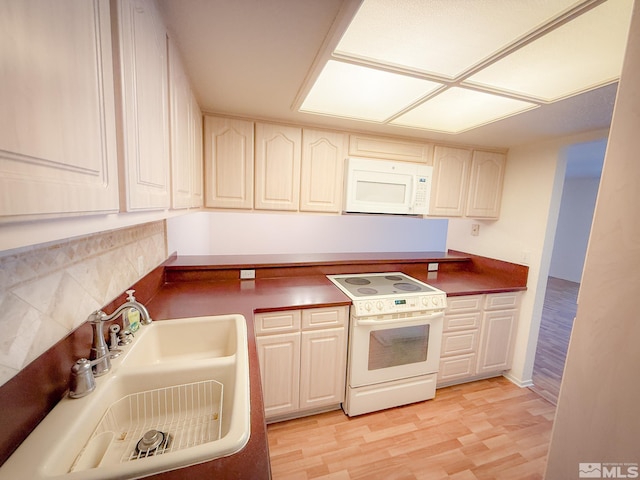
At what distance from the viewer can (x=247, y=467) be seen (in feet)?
1.86

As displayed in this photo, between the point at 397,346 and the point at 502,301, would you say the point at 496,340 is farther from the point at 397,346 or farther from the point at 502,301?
the point at 397,346

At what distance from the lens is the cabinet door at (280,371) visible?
1.60 metres

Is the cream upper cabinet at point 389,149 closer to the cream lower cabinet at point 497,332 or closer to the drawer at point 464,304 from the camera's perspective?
the drawer at point 464,304

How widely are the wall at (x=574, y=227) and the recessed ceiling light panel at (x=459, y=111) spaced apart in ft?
18.0

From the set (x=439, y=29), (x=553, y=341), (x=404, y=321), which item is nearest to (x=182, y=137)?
(x=439, y=29)

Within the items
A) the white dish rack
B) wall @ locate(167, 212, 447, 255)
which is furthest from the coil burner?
wall @ locate(167, 212, 447, 255)

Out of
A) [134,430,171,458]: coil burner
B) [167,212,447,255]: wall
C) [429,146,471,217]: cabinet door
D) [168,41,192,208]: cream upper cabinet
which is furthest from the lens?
[167,212,447,255]: wall

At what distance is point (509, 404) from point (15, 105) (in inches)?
116

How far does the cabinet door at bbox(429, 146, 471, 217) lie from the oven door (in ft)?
3.18

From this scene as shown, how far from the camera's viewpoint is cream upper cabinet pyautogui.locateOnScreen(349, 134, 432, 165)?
1.98 meters

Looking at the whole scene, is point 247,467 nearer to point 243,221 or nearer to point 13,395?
point 13,395

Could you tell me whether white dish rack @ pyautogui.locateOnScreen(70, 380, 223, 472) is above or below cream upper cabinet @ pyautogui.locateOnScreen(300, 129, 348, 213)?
below

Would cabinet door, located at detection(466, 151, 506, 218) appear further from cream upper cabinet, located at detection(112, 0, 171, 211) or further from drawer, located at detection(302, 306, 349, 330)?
cream upper cabinet, located at detection(112, 0, 171, 211)

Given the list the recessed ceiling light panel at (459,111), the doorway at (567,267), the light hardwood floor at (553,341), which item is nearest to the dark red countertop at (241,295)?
the light hardwood floor at (553,341)
